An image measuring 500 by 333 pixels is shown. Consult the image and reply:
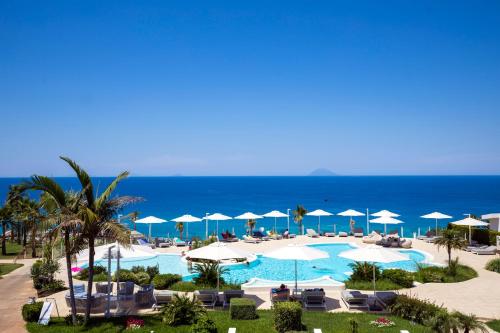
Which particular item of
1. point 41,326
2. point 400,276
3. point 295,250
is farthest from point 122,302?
point 400,276

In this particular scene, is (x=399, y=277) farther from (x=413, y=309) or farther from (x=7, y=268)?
(x=7, y=268)

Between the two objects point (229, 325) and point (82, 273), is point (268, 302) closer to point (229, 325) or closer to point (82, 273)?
point (229, 325)

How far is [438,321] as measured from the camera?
849 centimetres

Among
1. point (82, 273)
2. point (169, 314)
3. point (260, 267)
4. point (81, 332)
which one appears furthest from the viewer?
point (260, 267)

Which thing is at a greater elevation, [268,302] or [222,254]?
[222,254]

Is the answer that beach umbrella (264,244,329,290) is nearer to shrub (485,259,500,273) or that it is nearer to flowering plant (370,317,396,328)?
flowering plant (370,317,396,328)

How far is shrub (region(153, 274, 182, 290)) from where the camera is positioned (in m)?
15.8

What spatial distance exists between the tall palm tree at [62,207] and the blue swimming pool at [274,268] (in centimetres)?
869

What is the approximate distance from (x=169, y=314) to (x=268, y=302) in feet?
12.9

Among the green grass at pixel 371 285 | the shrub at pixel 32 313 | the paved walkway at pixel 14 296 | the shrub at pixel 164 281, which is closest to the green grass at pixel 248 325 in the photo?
the shrub at pixel 32 313

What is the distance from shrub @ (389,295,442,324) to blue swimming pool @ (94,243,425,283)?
6850 millimetres

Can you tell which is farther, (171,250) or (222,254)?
(171,250)

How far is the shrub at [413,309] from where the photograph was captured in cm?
1113

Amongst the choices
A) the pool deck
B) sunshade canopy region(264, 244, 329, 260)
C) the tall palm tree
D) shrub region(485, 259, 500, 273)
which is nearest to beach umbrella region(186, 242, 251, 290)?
sunshade canopy region(264, 244, 329, 260)
